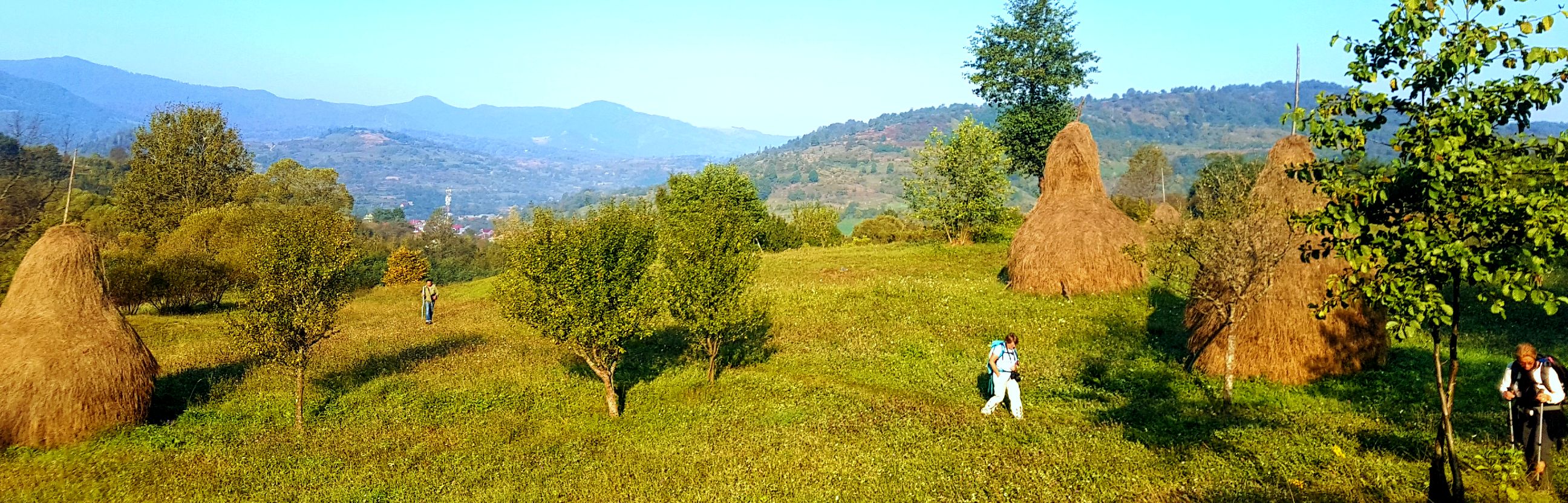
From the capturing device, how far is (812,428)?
1481 centimetres

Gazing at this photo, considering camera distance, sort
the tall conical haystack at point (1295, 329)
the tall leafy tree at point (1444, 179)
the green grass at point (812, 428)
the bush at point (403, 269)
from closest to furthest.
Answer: the tall leafy tree at point (1444, 179), the green grass at point (812, 428), the tall conical haystack at point (1295, 329), the bush at point (403, 269)

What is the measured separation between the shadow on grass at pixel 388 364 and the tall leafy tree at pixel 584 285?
660 centimetres

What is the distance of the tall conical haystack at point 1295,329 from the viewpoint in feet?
51.2

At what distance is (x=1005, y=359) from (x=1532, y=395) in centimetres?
744

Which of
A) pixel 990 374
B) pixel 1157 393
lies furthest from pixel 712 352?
pixel 1157 393

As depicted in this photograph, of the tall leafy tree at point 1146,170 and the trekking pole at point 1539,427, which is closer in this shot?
the trekking pole at point 1539,427

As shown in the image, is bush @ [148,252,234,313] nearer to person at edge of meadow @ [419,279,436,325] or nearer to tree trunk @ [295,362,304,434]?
person at edge of meadow @ [419,279,436,325]

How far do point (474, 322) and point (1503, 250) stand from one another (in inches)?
1229

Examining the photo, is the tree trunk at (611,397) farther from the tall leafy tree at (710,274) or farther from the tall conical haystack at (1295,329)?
the tall conical haystack at (1295,329)

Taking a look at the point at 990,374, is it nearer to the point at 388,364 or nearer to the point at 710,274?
the point at 710,274

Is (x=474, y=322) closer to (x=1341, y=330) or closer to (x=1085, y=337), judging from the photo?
(x=1085, y=337)

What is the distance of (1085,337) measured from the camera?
21312 millimetres

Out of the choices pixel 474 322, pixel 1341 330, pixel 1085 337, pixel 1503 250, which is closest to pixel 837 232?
pixel 474 322

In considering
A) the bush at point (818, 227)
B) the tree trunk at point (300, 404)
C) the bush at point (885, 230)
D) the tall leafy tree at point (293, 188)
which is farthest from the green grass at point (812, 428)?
the bush at point (818, 227)
